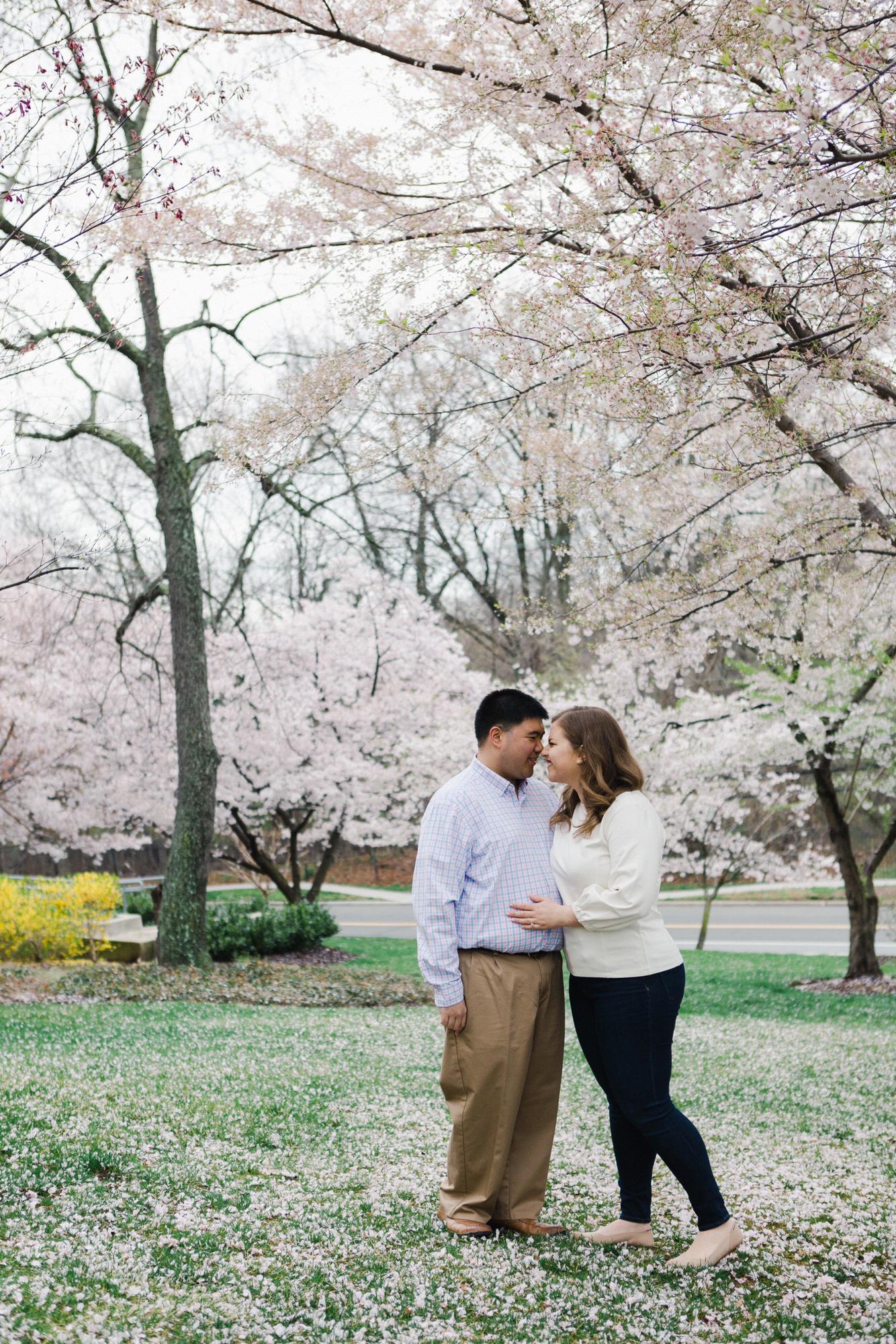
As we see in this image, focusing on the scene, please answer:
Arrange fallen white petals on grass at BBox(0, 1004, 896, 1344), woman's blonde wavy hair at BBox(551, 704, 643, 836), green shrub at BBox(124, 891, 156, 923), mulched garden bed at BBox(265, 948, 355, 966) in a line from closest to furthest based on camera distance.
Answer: fallen white petals on grass at BBox(0, 1004, 896, 1344)
woman's blonde wavy hair at BBox(551, 704, 643, 836)
mulched garden bed at BBox(265, 948, 355, 966)
green shrub at BBox(124, 891, 156, 923)

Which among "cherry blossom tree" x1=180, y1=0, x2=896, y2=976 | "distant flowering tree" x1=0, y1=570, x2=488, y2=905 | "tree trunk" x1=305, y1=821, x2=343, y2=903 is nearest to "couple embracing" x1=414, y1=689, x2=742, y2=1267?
"cherry blossom tree" x1=180, y1=0, x2=896, y2=976

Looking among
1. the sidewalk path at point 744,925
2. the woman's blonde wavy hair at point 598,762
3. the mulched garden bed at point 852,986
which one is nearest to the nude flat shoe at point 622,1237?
the woman's blonde wavy hair at point 598,762

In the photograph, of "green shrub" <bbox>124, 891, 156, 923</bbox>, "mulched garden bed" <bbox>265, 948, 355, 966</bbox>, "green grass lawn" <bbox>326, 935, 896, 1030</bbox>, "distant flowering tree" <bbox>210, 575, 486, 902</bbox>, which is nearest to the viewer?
"green grass lawn" <bbox>326, 935, 896, 1030</bbox>

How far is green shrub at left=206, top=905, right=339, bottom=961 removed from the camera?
16.5 metres

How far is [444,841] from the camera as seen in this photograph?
3801 millimetres

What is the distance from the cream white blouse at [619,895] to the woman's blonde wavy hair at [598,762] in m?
0.04

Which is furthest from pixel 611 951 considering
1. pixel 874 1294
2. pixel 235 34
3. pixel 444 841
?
pixel 235 34

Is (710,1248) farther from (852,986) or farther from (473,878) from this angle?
(852,986)

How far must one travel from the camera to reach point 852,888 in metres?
15.1

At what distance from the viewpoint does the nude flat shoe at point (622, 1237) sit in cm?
379

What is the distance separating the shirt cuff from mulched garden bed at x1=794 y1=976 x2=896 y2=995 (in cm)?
1199

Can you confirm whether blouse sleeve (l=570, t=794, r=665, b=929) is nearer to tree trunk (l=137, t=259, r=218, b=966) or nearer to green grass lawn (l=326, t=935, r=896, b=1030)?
green grass lawn (l=326, t=935, r=896, b=1030)

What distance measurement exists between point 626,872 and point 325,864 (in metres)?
19.0

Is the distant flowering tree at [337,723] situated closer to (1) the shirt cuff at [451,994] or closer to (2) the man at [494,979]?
(2) the man at [494,979]
